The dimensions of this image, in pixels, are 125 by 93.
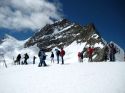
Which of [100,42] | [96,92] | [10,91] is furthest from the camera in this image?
[100,42]

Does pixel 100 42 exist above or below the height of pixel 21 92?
above

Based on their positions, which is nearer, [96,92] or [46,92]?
[96,92]

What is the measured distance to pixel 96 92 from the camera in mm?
13477

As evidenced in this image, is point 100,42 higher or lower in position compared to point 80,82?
higher

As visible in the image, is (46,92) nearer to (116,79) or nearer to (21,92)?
(21,92)

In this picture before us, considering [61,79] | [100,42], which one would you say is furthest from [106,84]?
[100,42]

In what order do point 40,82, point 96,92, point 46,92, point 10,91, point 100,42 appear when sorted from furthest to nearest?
point 100,42, point 40,82, point 10,91, point 46,92, point 96,92

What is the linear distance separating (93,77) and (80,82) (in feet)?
5.13

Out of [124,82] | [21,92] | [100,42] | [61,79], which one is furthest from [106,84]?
[100,42]

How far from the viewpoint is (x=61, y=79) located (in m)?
17.5

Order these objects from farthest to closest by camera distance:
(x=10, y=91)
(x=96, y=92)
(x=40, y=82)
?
1. (x=40, y=82)
2. (x=10, y=91)
3. (x=96, y=92)

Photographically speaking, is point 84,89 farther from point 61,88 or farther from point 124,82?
point 124,82

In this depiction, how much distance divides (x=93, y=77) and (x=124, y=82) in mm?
2545

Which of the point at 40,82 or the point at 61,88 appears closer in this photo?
the point at 61,88
